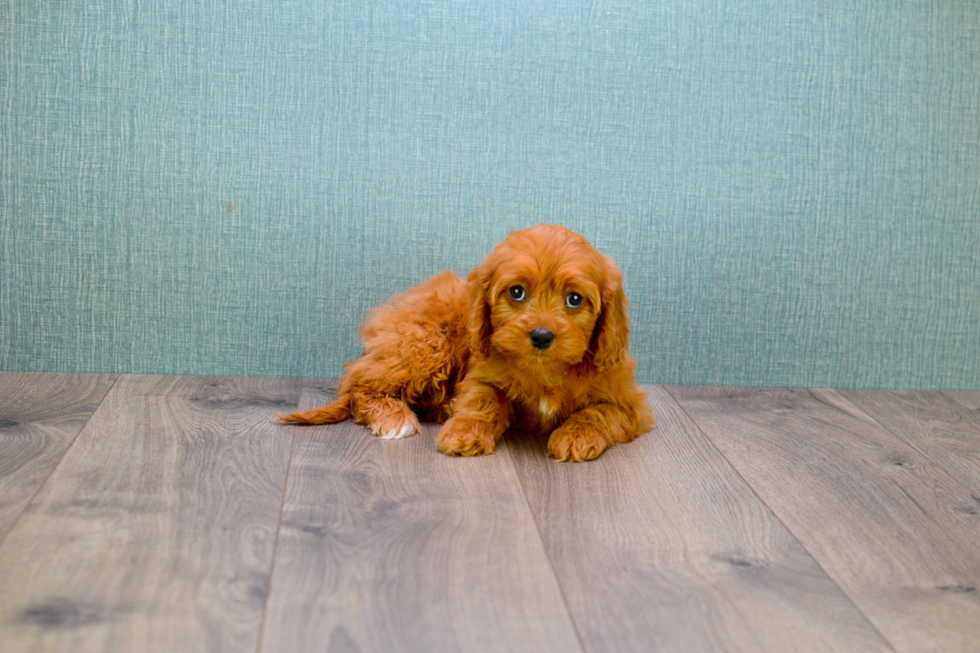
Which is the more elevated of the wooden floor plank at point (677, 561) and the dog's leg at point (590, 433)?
the dog's leg at point (590, 433)

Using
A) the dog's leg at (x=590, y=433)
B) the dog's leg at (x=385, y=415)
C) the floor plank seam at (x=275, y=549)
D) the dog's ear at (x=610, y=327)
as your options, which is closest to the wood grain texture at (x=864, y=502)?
the dog's leg at (x=590, y=433)

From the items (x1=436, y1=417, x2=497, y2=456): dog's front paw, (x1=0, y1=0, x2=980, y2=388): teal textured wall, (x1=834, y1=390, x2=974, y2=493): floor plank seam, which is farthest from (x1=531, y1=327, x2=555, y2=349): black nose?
(x1=834, y1=390, x2=974, y2=493): floor plank seam

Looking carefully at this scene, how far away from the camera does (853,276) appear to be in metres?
2.85

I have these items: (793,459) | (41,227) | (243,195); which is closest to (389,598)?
(793,459)

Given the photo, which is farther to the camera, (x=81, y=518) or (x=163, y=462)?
(x=163, y=462)

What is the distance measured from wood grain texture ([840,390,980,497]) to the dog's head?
2.98ft

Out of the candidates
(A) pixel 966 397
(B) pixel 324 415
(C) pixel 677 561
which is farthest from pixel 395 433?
(A) pixel 966 397

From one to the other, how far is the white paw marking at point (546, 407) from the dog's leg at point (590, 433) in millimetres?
44

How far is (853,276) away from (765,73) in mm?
716

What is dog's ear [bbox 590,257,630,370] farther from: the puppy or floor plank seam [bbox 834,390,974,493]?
floor plank seam [bbox 834,390,974,493]

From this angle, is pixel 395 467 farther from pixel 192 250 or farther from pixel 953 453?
pixel 953 453

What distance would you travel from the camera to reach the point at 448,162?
2.68 meters

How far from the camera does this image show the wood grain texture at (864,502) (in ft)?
4.96

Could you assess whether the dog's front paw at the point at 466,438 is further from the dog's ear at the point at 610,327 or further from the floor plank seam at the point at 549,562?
the dog's ear at the point at 610,327
